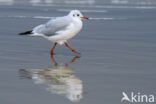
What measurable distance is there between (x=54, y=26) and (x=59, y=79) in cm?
362

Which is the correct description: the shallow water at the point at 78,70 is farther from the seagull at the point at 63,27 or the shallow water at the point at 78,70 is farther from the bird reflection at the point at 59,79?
the seagull at the point at 63,27

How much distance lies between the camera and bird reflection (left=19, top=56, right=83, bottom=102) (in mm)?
7059

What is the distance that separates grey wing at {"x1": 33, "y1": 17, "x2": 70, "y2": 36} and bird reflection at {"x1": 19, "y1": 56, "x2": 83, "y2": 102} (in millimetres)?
1669

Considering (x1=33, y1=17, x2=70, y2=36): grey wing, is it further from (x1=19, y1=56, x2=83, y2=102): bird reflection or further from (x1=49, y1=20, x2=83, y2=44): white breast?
(x1=19, y1=56, x2=83, y2=102): bird reflection

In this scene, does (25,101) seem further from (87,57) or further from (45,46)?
(45,46)

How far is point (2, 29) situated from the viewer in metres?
18.0

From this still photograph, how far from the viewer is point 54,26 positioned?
1159 centimetres

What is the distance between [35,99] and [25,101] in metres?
0.18

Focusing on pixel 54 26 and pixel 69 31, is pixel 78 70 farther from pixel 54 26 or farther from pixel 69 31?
pixel 54 26

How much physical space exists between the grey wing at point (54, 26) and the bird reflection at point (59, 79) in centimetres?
167

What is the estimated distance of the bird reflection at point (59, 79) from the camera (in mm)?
7059

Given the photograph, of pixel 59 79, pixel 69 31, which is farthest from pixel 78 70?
pixel 69 31

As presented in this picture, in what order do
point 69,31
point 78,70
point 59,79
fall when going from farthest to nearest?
1. point 69,31
2. point 78,70
3. point 59,79

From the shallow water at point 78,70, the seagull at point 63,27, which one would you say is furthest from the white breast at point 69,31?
the shallow water at point 78,70
